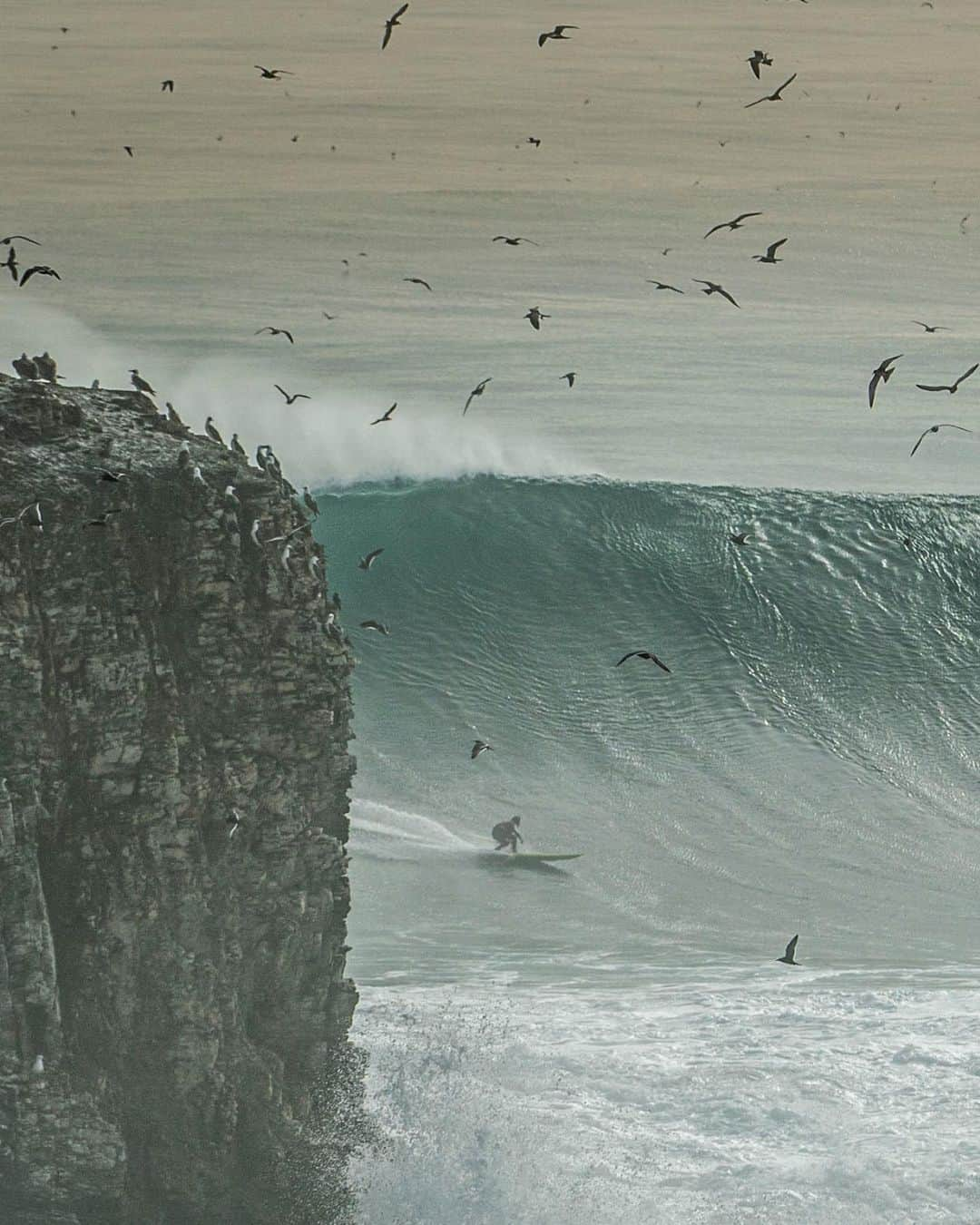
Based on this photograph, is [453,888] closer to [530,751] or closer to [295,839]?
[530,751]

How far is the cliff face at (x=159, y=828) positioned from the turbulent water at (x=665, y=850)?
172cm

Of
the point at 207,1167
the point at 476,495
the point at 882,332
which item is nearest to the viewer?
the point at 207,1167

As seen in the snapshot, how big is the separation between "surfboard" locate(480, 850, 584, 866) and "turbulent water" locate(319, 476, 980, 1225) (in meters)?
0.16

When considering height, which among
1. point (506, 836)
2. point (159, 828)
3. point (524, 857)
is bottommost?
point (524, 857)

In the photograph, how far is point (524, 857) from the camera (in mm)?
22688

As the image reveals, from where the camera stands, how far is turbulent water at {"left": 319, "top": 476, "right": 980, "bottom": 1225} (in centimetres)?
1485

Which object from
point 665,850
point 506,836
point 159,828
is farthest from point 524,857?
point 159,828

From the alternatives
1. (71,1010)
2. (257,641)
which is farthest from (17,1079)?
(257,641)

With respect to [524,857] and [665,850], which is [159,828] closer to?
[524,857]

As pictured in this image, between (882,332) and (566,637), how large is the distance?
1148 inches

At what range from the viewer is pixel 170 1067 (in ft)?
41.9

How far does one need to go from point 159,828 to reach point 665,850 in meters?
12.0

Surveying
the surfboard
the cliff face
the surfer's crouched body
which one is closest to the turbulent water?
the surfboard

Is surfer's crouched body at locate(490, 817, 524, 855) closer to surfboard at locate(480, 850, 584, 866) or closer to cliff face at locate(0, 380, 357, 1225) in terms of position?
surfboard at locate(480, 850, 584, 866)
